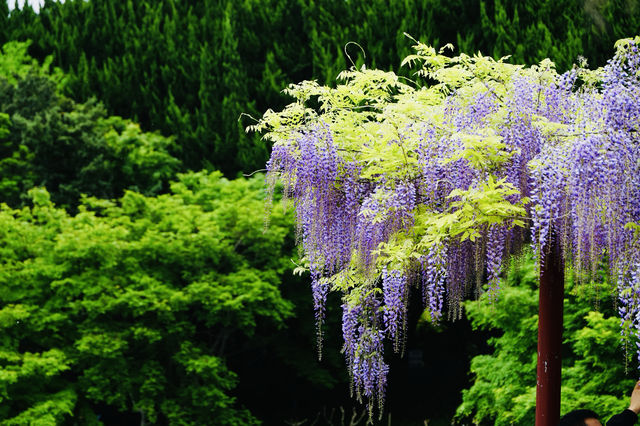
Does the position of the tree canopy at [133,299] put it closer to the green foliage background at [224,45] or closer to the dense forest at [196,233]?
the dense forest at [196,233]

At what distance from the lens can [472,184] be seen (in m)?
6.13

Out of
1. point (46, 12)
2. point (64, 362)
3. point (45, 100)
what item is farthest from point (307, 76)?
point (64, 362)

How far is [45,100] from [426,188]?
13.2 meters

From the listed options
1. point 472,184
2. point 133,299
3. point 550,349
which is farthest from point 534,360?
point 133,299

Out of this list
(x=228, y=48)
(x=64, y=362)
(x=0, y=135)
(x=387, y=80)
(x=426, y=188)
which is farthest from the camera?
(x=228, y=48)

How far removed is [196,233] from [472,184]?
31.1 feet

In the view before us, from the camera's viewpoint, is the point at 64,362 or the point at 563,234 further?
the point at 64,362

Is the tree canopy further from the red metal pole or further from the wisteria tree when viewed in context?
the red metal pole

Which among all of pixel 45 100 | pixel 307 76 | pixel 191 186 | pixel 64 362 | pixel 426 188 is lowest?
pixel 64 362

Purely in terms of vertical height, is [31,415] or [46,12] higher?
[46,12]

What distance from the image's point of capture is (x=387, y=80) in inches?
295

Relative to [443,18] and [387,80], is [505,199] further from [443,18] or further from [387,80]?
[443,18]

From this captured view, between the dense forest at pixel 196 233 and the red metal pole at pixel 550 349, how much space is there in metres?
3.70

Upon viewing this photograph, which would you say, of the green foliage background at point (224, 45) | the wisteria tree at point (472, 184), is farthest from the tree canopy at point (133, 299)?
the wisteria tree at point (472, 184)
